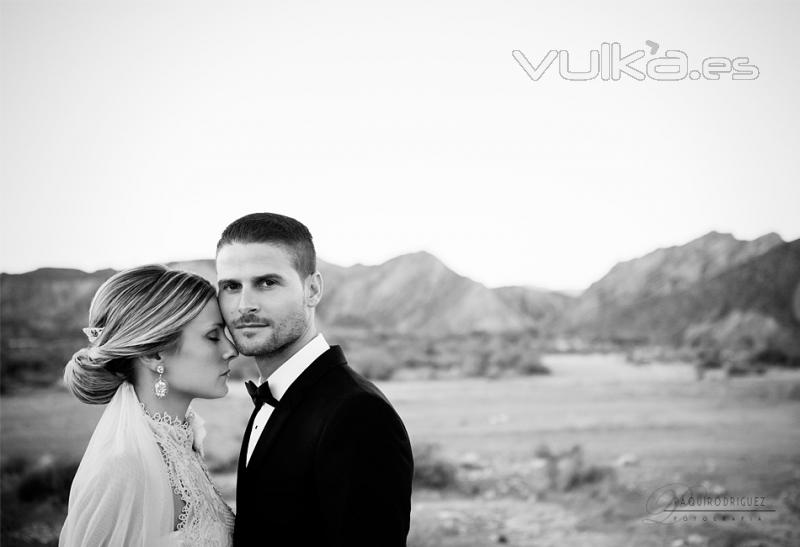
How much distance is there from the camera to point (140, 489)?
65.2 inches

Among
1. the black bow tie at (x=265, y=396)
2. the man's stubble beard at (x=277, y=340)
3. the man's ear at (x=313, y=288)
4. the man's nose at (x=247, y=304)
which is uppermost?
the man's ear at (x=313, y=288)

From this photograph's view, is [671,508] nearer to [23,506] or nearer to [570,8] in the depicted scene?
[570,8]

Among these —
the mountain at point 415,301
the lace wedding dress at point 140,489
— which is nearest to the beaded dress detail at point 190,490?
the lace wedding dress at point 140,489

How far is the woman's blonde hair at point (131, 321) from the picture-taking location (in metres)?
1.79

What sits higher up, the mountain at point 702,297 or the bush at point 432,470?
the mountain at point 702,297

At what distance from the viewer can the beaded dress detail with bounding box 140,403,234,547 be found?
1.73m

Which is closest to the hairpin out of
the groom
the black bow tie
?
the groom

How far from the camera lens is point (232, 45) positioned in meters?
4.72

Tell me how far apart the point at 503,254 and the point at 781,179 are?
1.90m

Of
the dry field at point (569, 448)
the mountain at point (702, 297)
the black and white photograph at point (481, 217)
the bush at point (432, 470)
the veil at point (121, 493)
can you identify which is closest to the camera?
the veil at point (121, 493)

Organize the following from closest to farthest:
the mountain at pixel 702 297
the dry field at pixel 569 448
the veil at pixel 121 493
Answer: the veil at pixel 121 493 → the dry field at pixel 569 448 → the mountain at pixel 702 297

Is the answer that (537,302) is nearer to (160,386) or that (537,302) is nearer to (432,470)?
(432,470)

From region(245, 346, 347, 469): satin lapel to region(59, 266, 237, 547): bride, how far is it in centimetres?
25

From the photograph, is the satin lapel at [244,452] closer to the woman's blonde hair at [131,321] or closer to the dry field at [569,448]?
the woman's blonde hair at [131,321]
